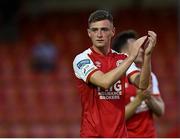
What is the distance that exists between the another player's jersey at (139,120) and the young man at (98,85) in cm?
111

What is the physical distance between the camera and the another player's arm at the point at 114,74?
16.3ft

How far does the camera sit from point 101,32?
5.18m

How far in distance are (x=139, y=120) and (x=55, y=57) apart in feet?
26.8

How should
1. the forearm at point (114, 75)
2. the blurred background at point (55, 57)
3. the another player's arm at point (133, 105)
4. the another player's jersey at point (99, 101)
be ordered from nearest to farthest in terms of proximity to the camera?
the forearm at point (114, 75) < the another player's jersey at point (99, 101) < the another player's arm at point (133, 105) < the blurred background at point (55, 57)

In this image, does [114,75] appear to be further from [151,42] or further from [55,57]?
[55,57]

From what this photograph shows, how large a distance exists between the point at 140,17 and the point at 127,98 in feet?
32.6

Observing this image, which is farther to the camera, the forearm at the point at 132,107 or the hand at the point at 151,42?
the forearm at the point at 132,107

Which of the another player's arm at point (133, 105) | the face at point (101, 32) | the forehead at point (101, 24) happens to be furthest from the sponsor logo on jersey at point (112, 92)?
the another player's arm at point (133, 105)

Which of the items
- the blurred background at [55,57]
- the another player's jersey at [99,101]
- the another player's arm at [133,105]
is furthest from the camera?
the blurred background at [55,57]

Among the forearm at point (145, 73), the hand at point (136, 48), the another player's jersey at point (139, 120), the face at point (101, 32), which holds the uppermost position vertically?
the face at point (101, 32)

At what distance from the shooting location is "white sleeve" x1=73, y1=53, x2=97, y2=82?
5219mm

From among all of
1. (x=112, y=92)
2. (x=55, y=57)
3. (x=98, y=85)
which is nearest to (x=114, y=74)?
(x=98, y=85)

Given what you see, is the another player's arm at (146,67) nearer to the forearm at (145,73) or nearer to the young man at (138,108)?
the forearm at (145,73)

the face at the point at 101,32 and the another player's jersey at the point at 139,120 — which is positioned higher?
the face at the point at 101,32
